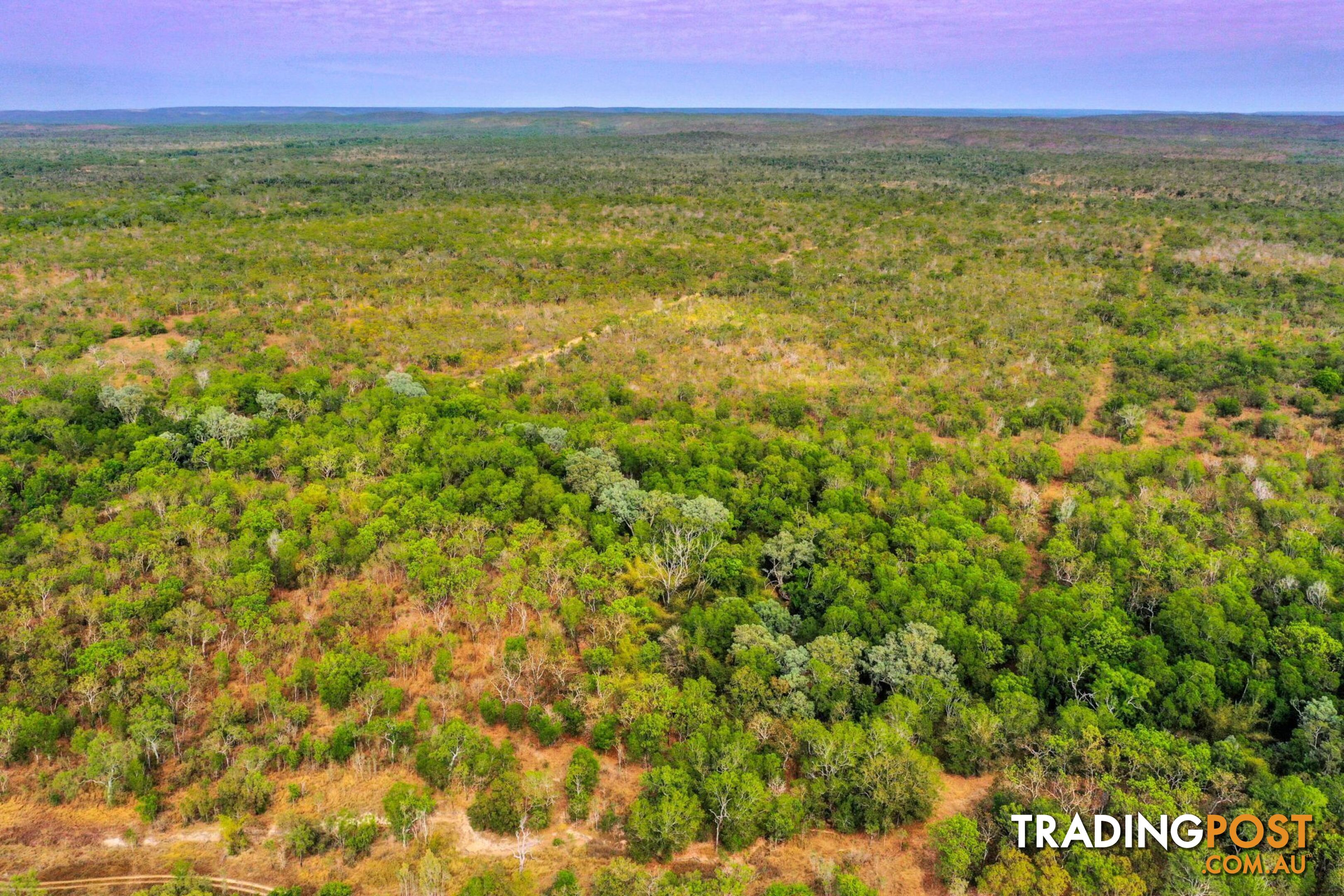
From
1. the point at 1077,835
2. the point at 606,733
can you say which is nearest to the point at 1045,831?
the point at 1077,835

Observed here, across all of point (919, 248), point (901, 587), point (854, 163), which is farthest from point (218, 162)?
point (901, 587)

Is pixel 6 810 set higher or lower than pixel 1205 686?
lower

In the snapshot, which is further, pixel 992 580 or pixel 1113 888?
pixel 992 580

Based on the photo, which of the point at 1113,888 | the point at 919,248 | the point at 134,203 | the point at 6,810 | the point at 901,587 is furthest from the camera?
the point at 134,203

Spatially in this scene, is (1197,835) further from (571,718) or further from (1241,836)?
(571,718)

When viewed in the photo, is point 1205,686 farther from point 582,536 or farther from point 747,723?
point 582,536
